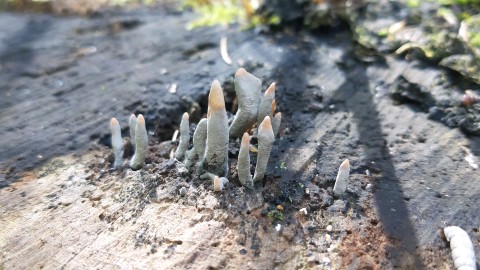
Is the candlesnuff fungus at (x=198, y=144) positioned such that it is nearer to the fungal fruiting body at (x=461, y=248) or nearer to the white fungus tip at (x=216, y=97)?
the white fungus tip at (x=216, y=97)

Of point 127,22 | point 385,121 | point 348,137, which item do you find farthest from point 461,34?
point 127,22

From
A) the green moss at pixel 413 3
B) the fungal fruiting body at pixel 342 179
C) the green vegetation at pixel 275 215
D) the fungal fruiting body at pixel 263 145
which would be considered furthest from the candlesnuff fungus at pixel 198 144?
the green moss at pixel 413 3

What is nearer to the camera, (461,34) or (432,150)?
(432,150)

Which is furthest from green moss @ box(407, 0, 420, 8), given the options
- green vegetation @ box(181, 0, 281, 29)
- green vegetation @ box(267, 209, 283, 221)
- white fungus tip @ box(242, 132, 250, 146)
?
green vegetation @ box(267, 209, 283, 221)

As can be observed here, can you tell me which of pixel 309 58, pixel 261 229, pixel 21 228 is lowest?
pixel 261 229

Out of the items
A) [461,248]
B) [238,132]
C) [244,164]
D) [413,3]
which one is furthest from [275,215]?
[413,3]

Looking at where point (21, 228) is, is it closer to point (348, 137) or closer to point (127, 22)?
point (348, 137)
